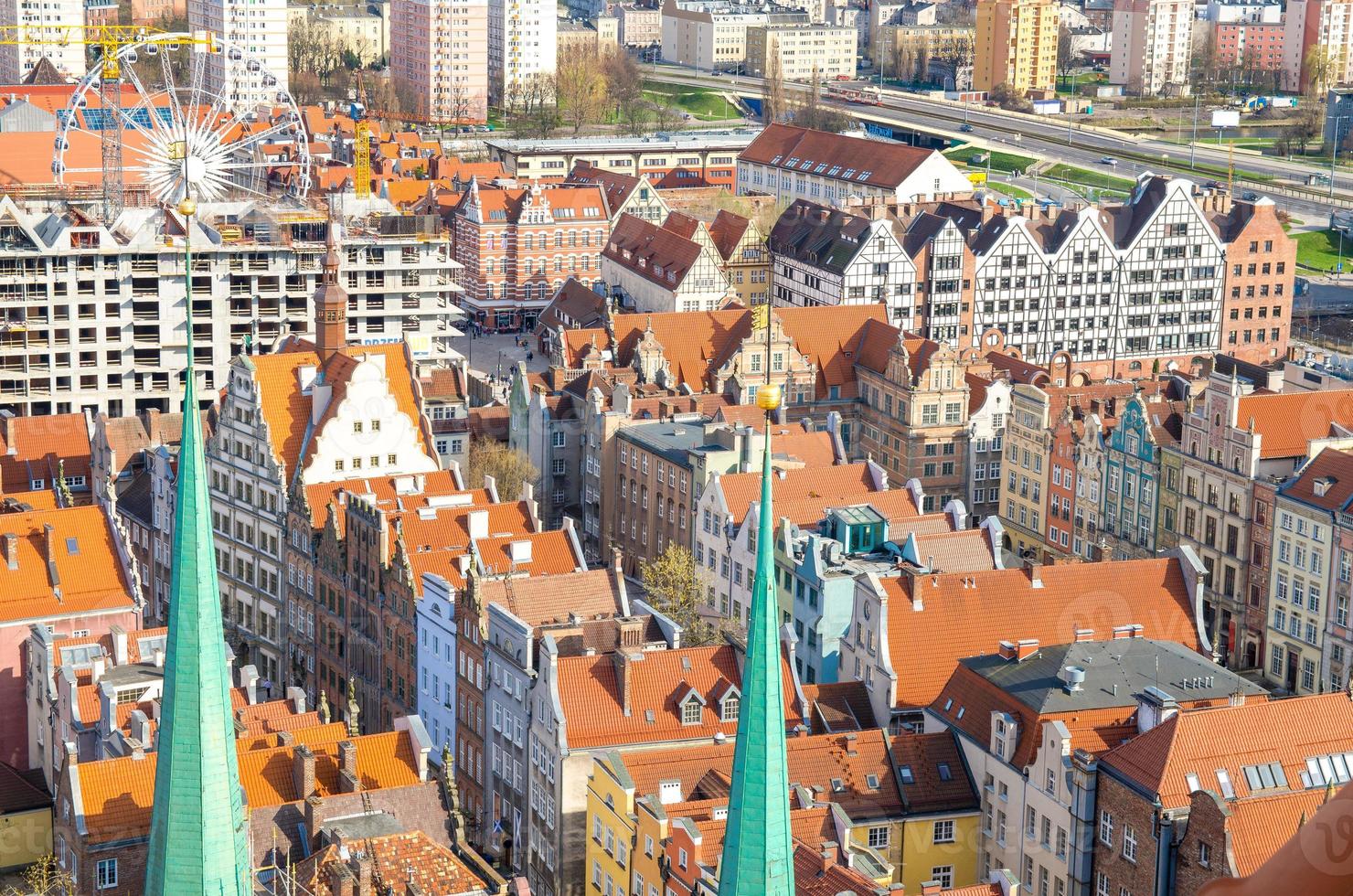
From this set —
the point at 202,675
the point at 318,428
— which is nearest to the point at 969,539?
the point at 318,428

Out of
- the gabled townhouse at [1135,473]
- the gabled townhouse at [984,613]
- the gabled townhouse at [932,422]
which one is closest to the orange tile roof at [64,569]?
the gabled townhouse at [984,613]

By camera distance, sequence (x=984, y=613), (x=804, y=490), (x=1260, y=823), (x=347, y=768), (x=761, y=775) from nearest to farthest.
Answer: (x=761, y=775) < (x=1260, y=823) < (x=347, y=768) < (x=984, y=613) < (x=804, y=490)

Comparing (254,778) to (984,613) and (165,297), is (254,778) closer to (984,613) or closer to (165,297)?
(984,613)

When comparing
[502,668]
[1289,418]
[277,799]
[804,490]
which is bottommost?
[502,668]

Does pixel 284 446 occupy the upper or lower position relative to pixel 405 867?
upper

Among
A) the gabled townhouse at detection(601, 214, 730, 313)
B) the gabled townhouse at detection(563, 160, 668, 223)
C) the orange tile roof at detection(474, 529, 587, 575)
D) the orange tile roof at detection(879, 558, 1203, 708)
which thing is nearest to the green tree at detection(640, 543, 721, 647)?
the orange tile roof at detection(474, 529, 587, 575)

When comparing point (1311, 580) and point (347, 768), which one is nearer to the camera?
point (347, 768)

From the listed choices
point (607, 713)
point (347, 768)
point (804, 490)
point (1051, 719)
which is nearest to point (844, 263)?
point (804, 490)

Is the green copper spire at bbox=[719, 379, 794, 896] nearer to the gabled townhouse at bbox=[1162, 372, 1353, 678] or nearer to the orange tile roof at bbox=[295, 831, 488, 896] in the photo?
the orange tile roof at bbox=[295, 831, 488, 896]
